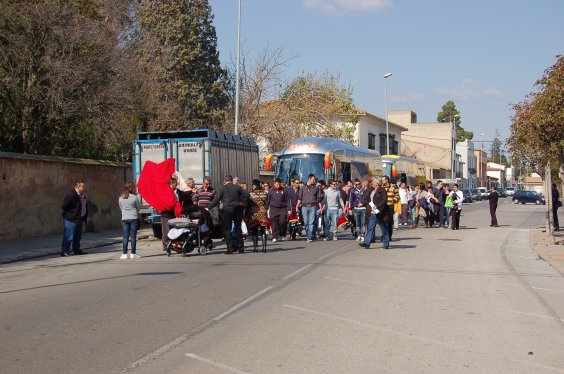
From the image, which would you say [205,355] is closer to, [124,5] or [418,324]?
[418,324]

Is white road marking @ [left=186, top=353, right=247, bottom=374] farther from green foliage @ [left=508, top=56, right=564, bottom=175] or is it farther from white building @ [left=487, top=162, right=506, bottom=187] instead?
white building @ [left=487, top=162, right=506, bottom=187]

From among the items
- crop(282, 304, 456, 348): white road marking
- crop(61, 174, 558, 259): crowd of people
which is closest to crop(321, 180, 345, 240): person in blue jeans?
crop(61, 174, 558, 259): crowd of people

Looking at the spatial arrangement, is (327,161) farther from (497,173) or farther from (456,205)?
(497,173)

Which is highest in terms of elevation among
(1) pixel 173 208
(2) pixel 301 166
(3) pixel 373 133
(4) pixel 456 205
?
(3) pixel 373 133

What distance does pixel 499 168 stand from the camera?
16512cm

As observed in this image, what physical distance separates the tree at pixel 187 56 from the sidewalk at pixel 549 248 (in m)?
24.5

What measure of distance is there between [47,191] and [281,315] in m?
15.0

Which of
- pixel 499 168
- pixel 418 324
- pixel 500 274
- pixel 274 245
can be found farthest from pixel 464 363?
pixel 499 168

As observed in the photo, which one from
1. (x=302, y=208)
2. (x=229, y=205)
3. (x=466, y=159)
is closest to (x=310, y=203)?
(x=302, y=208)

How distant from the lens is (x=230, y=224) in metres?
16.5

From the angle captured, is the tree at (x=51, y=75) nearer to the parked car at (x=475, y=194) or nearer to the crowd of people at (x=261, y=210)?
the crowd of people at (x=261, y=210)

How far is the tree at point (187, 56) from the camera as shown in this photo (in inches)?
1738

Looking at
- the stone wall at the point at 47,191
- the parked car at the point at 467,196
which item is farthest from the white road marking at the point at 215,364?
the parked car at the point at 467,196

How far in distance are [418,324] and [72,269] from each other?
8.35 meters
